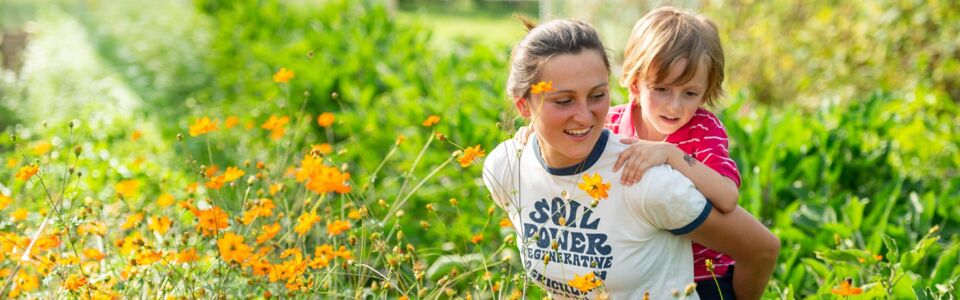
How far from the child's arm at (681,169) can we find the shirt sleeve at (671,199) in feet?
0.07

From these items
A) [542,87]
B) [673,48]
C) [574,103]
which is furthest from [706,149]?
[542,87]

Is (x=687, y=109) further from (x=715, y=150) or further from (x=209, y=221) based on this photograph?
(x=209, y=221)

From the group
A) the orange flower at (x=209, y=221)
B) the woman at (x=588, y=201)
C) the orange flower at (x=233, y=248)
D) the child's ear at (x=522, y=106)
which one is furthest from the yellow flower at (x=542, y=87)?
the orange flower at (x=209, y=221)

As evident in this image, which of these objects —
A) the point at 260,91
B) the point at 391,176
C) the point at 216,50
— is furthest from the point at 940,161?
the point at 216,50

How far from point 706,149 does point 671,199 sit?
0.99ft

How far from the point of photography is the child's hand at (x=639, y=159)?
2.08 metres

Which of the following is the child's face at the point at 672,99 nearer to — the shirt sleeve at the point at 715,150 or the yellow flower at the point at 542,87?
the shirt sleeve at the point at 715,150

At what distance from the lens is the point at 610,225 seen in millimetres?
2170

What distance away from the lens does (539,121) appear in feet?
7.01

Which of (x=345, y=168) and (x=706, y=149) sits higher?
(x=706, y=149)

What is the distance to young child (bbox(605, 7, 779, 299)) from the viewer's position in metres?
2.12

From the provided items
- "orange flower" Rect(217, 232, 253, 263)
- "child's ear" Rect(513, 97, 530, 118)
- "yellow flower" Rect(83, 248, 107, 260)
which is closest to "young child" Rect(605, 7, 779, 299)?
"child's ear" Rect(513, 97, 530, 118)

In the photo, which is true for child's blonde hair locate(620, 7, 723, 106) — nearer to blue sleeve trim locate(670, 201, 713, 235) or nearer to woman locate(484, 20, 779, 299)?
woman locate(484, 20, 779, 299)

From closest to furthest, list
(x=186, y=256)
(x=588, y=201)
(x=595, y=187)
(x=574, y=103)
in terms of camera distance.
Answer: (x=595, y=187) < (x=574, y=103) < (x=588, y=201) < (x=186, y=256)
